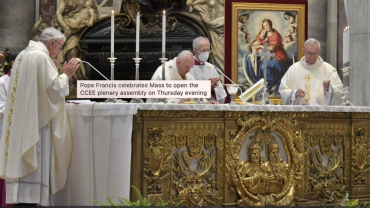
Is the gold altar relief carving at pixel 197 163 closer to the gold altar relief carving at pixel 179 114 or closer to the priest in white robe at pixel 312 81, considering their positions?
the gold altar relief carving at pixel 179 114

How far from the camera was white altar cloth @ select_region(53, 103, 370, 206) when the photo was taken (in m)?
4.98

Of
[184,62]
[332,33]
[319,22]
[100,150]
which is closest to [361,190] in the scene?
[184,62]

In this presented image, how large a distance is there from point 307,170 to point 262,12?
5628mm

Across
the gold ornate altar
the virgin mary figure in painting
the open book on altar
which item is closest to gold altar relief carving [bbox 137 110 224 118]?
the gold ornate altar

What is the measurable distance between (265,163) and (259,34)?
5.60m

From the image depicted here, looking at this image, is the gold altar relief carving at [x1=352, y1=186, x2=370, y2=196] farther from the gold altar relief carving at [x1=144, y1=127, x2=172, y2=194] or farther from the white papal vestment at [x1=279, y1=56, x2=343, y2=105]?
the gold altar relief carving at [x1=144, y1=127, x2=172, y2=194]

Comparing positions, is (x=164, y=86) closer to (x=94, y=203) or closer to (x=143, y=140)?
(x=143, y=140)

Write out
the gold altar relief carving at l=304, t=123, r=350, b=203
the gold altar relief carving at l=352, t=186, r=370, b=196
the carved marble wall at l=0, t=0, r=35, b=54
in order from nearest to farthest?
the gold altar relief carving at l=304, t=123, r=350, b=203 < the gold altar relief carving at l=352, t=186, r=370, b=196 < the carved marble wall at l=0, t=0, r=35, b=54

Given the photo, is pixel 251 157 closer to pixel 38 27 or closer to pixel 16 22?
pixel 38 27

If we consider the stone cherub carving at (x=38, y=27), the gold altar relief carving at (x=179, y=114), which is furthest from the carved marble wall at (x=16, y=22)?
the gold altar relief carving at (x=179, y=114)

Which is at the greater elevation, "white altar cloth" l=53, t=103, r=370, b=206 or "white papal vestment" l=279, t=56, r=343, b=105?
"white papal vestment" l=279, t=56, r=343, b=105

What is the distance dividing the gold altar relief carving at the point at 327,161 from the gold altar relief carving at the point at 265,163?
0.17 m

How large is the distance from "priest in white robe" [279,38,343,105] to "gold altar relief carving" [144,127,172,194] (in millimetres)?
1869

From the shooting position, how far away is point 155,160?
16.9 ft
